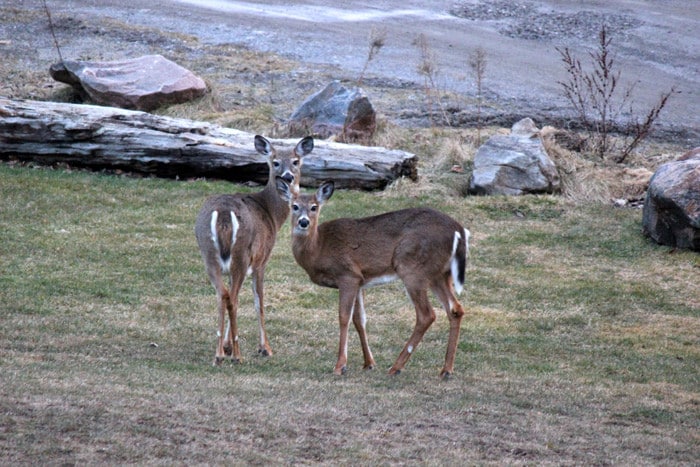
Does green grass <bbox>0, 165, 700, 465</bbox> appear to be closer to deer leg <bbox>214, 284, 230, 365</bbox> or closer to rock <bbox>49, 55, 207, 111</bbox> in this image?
deer leg <bbox>214, 284, 230, 365</bbox>

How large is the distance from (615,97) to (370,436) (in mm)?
15775

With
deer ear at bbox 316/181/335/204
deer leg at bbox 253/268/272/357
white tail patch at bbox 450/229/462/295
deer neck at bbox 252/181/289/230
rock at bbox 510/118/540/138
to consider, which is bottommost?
rock at bbox 510/118/540/138

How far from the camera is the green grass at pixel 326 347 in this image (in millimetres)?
6223

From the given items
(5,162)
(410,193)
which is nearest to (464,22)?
(410,193)

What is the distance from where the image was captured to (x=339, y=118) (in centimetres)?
1636

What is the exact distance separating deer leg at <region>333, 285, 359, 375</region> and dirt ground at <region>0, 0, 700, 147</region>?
32.5 ft

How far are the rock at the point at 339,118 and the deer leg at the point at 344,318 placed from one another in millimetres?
7824

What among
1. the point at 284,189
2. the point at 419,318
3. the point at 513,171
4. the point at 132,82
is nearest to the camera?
the point at 419,318

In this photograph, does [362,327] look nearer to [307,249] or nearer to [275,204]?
[307,249]

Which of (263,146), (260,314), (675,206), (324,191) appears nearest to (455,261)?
(324,191)

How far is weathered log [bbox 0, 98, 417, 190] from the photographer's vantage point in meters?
14.7

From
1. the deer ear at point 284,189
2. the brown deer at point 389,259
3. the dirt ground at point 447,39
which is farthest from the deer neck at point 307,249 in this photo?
the dirt ground at point 447,39

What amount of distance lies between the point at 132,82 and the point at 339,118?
146 inches

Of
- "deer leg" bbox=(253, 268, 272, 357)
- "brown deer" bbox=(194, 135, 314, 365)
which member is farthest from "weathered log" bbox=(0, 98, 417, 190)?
"deer leg" bbox=(253, 268, 272, 357)
